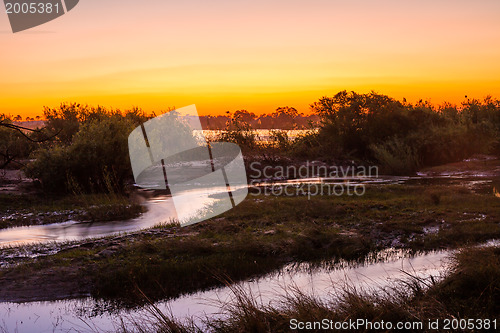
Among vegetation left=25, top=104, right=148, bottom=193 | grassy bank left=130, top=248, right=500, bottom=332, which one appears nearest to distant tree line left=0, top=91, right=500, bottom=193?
vegetation left=25, top=104, right=148, bottom=193

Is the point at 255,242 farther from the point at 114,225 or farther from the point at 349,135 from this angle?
the point at 349,135

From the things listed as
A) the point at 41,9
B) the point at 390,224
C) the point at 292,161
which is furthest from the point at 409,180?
the point at 41,9

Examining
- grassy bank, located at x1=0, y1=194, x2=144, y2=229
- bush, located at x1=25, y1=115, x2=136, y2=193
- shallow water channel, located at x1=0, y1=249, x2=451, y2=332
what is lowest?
shallow water channel, located at x1=0, y1=249, x2=451, y2=332

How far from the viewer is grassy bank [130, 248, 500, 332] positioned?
6.18 meters

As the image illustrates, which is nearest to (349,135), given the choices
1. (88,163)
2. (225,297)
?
(88,163)

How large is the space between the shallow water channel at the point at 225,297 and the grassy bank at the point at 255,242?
424 millimetres

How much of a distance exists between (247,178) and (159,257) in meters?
15.5

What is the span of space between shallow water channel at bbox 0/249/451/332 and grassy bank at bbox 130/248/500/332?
276 millimetres

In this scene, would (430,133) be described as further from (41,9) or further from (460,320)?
(41,9)

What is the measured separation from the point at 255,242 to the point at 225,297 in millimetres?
2753

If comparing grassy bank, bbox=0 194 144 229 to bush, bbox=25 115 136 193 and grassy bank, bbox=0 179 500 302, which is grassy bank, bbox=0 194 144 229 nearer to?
bush, bbox=25 115 136 193

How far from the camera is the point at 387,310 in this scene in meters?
6.40

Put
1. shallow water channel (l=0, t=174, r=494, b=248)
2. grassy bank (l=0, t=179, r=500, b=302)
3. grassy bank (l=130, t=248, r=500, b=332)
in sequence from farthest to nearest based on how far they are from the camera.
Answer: shallow water channel (l=0, t=174, r=494, b=248) → grassy bank (l=0, t=179, r=500, b=302) → grassy bank (l=130, t=248, r=500, b=332)

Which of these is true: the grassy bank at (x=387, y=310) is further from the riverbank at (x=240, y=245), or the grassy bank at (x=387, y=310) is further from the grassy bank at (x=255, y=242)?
the riverbank at (x=240, y=245)
